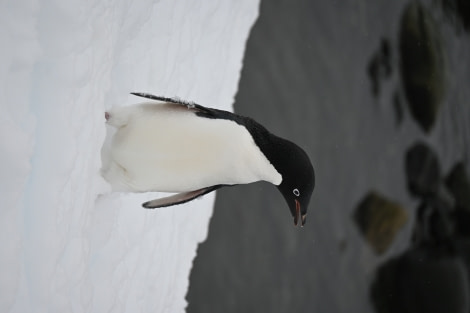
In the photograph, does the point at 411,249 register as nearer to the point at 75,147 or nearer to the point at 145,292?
the point at 145,292

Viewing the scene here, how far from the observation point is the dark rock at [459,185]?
3115 mm

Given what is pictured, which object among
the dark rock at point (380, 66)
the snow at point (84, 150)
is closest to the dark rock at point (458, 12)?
the dark rock at point (380, 66)

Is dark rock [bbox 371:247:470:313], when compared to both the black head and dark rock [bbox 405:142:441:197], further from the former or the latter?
the black head

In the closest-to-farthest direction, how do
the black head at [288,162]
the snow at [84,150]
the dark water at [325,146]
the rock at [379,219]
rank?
the snow at [84,150], the black head at [288,162], the dark water at [325,146], the rock at [379,219]

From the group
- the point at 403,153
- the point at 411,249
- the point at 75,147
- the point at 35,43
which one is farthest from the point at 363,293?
the point at 35,43

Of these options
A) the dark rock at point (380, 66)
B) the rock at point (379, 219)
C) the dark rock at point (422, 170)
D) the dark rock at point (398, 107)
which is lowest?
the rock at point (379, 219)

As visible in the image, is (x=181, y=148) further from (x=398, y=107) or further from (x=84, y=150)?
(x=398, y=107)

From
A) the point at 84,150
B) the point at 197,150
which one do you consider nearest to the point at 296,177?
the point at 197,150

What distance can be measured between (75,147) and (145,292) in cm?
67

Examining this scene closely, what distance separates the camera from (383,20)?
9.32ft

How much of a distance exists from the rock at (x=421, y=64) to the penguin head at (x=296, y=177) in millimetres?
1998

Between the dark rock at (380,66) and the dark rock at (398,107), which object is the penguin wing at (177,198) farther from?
the dark rock at (398,107)

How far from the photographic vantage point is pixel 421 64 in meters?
2.97

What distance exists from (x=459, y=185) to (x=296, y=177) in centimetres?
237
